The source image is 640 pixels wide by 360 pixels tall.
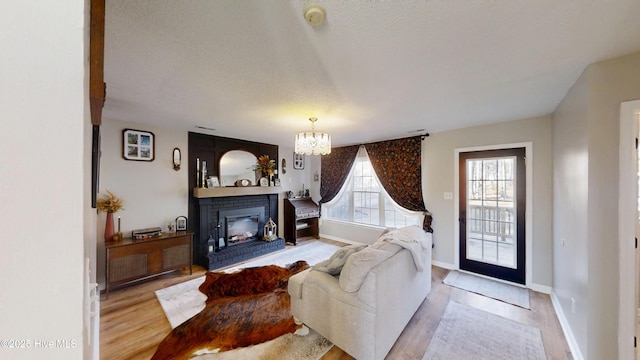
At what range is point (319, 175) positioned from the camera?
5.75 metres

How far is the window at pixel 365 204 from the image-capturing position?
15.0ft

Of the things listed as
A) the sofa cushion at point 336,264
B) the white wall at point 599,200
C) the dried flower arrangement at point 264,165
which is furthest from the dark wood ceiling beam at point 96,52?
the dried flower arrangement at point 264,165

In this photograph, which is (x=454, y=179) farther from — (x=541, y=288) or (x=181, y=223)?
(x=181, y=223)

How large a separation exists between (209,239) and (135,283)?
1.07m

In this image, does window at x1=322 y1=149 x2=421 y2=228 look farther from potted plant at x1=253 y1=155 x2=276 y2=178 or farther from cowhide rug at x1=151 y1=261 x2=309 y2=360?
cowhide rug at x1=151 y1=261 x2=309 y2=360

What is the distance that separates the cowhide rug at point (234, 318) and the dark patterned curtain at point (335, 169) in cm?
250

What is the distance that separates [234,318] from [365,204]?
11.2 feet

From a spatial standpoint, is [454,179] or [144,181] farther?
[454,179]

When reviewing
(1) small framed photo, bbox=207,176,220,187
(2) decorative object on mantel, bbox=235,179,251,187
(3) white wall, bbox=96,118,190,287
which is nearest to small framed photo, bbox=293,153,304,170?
(2) decorative object on mantel, bbox=235,179,251,187

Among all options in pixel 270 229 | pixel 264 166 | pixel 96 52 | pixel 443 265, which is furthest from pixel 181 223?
pixel 443 265

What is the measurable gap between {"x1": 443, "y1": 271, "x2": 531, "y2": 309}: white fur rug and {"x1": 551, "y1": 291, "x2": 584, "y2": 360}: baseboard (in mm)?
237

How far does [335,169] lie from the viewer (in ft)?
17.6

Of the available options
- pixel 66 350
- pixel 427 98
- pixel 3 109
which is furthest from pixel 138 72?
pixel 427 98

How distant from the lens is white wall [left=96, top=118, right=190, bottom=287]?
122 inches
